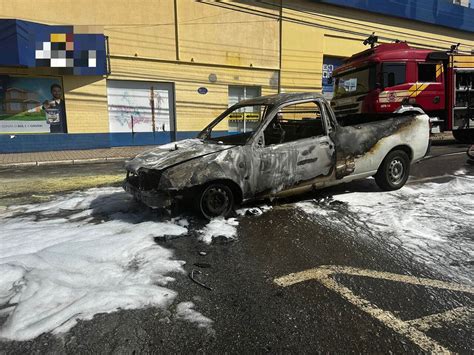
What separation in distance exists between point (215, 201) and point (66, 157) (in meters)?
10.0

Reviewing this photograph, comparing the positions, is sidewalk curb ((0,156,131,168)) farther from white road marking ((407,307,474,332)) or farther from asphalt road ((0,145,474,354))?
white road marking ((407,307,474,332))

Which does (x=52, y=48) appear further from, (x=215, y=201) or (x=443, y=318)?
(x=443, y=318)

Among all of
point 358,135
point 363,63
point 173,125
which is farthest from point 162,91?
point 358,135

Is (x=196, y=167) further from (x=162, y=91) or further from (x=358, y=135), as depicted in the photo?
(x=162, y=91)

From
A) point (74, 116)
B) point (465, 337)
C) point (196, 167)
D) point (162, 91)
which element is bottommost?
point (465, 337)

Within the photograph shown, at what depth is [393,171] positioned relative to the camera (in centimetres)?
682

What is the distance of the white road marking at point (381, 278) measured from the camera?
2734mm

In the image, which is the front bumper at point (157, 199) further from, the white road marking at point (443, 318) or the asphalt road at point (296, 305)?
the white road marking at point (443, 318)

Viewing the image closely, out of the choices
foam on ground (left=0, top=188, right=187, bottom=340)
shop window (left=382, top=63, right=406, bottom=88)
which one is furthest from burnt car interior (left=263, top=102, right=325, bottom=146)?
shop window (left=382, top=63, right=406, bottom=88)

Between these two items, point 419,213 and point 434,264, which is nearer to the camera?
point 434,264

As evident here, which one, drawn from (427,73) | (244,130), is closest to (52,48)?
(244,130)

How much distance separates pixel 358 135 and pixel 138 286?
14.3 ft

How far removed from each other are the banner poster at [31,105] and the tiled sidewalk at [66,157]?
1.12 m

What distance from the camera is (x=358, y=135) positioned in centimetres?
626
